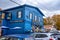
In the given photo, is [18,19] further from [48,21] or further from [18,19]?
[48,21]

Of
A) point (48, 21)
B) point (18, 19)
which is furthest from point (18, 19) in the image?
point (48, 21)

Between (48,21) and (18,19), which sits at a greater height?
(18,19)

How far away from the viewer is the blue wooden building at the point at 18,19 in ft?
127

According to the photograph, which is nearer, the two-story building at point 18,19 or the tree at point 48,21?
the two-story building at point 18,19

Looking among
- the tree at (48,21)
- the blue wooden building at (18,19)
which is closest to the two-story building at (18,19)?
the blue wooden building at (18,19)

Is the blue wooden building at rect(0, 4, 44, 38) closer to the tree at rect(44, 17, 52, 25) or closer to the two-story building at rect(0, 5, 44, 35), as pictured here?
the two-story building at rect(0, 5, 44, 35)

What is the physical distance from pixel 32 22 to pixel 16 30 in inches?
191

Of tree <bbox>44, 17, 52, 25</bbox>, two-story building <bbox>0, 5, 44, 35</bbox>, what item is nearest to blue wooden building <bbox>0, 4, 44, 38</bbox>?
two-story building <bbox>0, 5, 44, 35</bbox>

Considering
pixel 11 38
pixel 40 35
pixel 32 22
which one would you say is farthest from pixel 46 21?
pixel 11 38

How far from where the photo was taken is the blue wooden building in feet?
127

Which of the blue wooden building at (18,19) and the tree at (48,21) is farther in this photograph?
the tree at (48,21)

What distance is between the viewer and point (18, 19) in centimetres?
3912

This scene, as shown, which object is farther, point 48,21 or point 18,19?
point 48,21

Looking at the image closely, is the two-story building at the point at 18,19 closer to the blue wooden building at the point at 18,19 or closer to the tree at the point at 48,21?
the blue wooden building at the point at 18,19
